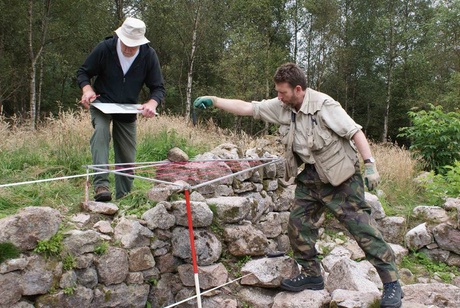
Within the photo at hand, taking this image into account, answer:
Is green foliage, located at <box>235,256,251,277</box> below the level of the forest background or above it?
below

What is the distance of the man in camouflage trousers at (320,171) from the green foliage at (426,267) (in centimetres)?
259

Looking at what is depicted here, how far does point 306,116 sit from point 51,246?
2068mm

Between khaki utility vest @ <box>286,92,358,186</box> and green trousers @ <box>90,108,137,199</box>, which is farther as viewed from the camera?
green trousers @ <box>90,108,137,199</box>

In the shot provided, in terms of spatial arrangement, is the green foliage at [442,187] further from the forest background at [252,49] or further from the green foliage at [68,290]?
the forest background at [252,49]

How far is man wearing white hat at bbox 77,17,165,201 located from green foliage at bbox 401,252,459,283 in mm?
3757

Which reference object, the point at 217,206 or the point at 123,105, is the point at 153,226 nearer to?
the point at 217,206

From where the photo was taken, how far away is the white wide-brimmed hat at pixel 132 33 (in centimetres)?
366

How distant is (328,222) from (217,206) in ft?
7.54

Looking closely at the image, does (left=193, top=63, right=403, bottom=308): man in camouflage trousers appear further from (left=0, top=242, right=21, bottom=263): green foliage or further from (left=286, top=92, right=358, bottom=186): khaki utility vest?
(left=0, top=242, right=21, bottom=263): green foliage

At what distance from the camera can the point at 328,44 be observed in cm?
2581

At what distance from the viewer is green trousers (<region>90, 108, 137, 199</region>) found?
3754 millimetres

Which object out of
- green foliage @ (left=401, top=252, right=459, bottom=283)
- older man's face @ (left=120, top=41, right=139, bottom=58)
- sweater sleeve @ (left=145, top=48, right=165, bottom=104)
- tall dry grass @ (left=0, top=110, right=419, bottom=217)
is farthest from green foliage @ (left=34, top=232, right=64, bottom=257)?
green foliage @ (left=401, top=252, right=459, bottom=283)

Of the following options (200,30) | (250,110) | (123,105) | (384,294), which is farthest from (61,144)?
(200,30)

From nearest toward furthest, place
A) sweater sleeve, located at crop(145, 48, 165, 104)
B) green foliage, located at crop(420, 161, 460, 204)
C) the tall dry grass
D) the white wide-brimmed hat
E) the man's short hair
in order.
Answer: the man's short hair, the white wide-brimmed hat, sweater sleeve, located at crop(145, 48, 165, 104), the tall dry grass, green foliage, located at crop(420, 161, 460, 204)
